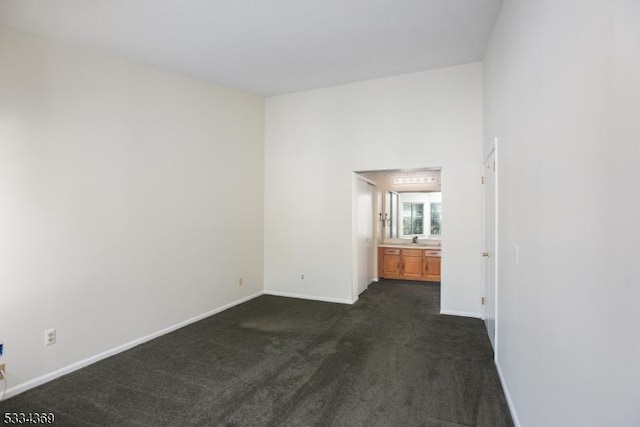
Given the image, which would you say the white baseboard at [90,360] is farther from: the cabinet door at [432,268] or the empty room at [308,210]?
the cabinet door at [432,268]

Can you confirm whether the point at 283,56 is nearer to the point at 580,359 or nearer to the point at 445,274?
the point at 445,274

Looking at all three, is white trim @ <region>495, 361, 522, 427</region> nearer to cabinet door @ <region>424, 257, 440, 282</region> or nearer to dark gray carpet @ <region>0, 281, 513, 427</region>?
dark gray carpet @ <region>0, 281, 513, 427</region>

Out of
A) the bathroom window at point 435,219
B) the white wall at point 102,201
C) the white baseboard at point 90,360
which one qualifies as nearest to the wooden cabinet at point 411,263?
the bathroom window at point 435,219

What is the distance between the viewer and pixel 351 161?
16.9ft

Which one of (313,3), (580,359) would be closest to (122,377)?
(580,359)

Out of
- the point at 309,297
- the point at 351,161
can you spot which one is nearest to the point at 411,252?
the point at 309,297

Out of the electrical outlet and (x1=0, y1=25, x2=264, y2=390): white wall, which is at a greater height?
(x1=0, y1=25, x2=264, y2=390): white wall

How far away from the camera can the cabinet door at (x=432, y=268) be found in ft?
21.4

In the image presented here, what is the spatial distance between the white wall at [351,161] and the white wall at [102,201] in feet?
3.13

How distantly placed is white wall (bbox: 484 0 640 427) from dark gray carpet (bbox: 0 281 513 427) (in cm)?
72

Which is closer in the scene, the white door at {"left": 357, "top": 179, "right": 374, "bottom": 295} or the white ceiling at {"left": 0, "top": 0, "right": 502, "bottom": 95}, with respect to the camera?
the white ceiling at {"left": 0, "top": 0, "right": 502, "bottom": 95}

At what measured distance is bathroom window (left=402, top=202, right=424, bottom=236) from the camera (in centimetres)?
731

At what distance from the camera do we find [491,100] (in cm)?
350

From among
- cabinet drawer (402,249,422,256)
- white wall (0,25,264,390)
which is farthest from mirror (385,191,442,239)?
white wall (0,25,264,390)
